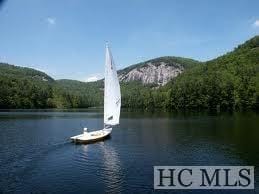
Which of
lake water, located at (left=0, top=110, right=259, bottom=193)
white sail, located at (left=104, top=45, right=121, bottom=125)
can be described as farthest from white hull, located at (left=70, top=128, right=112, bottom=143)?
white sail, located at (left=104, top=45, right=121, bottom=125)

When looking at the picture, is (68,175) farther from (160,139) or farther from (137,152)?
(160,139)

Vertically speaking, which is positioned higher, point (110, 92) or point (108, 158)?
point (110, 92)

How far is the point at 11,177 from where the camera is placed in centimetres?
4106

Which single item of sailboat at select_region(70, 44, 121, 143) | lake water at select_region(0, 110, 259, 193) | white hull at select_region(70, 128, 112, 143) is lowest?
lake water at select_region(0, 110, 259, 193)

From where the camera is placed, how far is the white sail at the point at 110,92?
7375 cm

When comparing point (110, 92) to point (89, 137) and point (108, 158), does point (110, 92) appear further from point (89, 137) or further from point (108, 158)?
point (108, 158)

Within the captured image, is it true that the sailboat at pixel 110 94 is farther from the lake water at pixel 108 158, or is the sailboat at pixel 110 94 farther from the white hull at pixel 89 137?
the lake water at pixel 108 158

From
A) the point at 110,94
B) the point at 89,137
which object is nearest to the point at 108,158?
the point at 89,137

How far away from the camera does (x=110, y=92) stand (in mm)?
74500

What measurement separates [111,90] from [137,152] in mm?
19201

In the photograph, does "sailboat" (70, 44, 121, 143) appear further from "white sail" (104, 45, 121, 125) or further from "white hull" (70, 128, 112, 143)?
"white hull" (70, 128, 112, 143)

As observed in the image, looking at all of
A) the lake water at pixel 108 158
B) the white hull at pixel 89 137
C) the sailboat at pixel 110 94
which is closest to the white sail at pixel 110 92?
the sailboat at pixel 110 94

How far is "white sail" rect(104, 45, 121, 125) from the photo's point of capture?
73750 mm

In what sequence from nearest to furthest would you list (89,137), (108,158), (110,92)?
1. (108,158)
2. (89,137)
3. (110,92)
